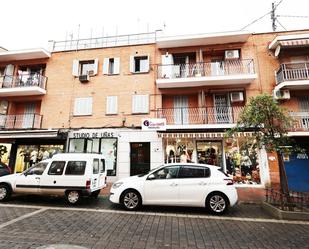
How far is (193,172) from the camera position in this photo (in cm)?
761

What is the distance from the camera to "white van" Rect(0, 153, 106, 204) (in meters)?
8.29

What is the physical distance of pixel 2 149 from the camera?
15.8 meters

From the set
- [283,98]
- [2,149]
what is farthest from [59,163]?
[283,98]

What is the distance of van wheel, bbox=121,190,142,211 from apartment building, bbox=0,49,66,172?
8.79 metres

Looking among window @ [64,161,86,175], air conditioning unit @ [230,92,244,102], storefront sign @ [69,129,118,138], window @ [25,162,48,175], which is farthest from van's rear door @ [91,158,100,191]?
air conditioning unit @ [230,92,244,102]

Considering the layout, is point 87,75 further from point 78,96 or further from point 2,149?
point 2,149

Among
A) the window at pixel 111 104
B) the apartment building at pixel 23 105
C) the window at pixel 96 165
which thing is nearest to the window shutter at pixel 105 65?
the window at pixel 111 104

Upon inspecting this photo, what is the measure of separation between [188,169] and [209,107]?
7435mm

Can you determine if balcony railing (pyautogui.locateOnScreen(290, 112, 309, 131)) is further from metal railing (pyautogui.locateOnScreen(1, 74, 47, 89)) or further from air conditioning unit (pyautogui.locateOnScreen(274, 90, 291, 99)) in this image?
metal railing (pyautogui.locateOnScreen(1, 74, 47, 89))

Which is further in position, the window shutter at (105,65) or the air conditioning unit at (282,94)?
the window shutter at (105,65)

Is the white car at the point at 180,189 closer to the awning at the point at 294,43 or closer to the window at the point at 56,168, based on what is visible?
the window at the point at 56,168

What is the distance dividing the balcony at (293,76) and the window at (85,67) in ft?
41.1

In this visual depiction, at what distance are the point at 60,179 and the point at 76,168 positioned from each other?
76cm

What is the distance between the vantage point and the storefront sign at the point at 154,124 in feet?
44.2
